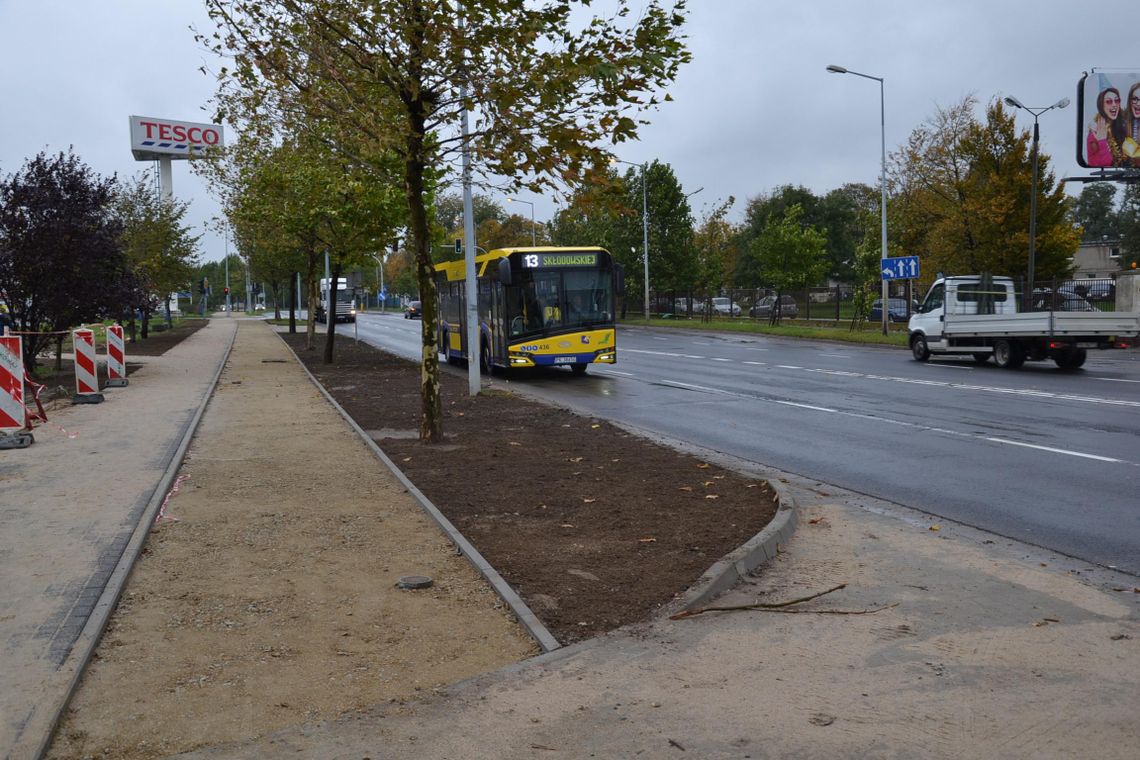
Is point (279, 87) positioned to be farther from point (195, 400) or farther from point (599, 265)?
point (599, 265)

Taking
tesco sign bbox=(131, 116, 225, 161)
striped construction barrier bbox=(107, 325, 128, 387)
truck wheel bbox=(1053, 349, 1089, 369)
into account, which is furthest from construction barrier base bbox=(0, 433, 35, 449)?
tesco sign bbox=(131, 116, 225, 161)

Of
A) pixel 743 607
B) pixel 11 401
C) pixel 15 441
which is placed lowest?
pixel 743 607

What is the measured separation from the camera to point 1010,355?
23.6 m

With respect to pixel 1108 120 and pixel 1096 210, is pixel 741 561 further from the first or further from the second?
pixel 1096 210

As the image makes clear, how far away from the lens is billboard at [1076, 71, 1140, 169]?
129 ft

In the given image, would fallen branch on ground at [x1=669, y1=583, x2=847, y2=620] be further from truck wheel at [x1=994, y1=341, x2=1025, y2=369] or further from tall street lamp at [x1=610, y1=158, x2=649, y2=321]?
tall street lamp at [x1=610, y1=158, x2=649, y2=321]

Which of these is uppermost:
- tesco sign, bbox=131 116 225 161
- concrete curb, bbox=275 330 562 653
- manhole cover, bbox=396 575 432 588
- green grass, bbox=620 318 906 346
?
tesco sign, bbox=131 116 225 161

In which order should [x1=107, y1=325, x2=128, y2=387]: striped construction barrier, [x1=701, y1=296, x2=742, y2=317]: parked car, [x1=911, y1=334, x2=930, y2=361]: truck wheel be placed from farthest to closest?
1. [x1=701, y1=296, x2=742, y2=317]: parked car
2. [x1=911, y1=334, x2=930, y2=361]: truck wheel
3. [x1=107, y1=325, x2=128, y2=387]: striped construction barrier

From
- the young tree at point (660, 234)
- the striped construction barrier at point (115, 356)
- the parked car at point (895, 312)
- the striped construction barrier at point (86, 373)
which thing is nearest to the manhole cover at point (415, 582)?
the striped construction barrier at point (86, 373)

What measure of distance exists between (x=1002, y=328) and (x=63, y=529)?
2096 centimetres

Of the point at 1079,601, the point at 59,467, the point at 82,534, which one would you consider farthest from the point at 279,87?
the point at 1079,601

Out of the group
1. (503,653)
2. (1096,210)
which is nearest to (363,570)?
(503,653)

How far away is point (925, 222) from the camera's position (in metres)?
51.3

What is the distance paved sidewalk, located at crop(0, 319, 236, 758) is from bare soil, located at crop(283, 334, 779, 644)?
2436 millimetres
